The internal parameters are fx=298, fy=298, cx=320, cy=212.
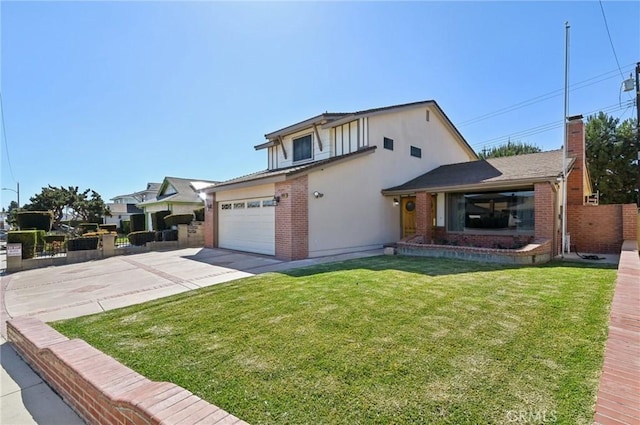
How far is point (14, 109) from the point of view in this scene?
1316 centimetres

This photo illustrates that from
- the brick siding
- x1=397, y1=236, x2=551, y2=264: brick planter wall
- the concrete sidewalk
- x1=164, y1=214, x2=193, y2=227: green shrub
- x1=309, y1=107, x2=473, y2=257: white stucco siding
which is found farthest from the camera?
x1=164, y1=214, x2=193, y2=227: green shrub

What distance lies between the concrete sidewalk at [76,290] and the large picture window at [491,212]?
716cm

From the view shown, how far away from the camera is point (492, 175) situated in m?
12.1

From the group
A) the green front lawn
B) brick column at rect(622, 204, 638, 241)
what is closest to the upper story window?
the green front lawn

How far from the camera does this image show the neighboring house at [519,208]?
10.3 meters

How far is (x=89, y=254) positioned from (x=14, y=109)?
7.15 meters

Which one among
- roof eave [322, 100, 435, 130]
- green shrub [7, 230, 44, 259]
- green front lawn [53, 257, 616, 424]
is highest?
roof eave [322, 100, 435, 130]

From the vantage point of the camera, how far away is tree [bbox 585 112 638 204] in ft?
80.8

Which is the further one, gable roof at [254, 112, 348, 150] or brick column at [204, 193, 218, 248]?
brick column at [204, 193, 218, 248]

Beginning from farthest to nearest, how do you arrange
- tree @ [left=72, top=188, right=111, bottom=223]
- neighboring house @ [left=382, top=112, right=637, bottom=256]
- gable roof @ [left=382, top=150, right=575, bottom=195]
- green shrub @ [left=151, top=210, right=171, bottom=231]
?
1. tree @ [left=72, top=188, right=111, bottom=223]
2. green shrub @ [left=151, top=210, right=171, bottom=231]
3. gable roof @ [left=382, top=150, right=575, bottom=195]
4. neighboring house @ [left=382, top=112, right=637, bottom=256]

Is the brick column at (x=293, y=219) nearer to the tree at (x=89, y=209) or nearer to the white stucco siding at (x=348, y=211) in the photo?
the white stucco siding at (x=348, y=211)

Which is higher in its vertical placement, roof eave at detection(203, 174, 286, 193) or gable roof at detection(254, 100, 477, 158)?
gable roof at detection(254, 100, 477, 158)

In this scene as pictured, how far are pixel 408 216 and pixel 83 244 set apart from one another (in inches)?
599

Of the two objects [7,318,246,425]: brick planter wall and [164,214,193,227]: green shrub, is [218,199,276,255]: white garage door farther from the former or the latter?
[7,318,246,425]: brick planter wall
